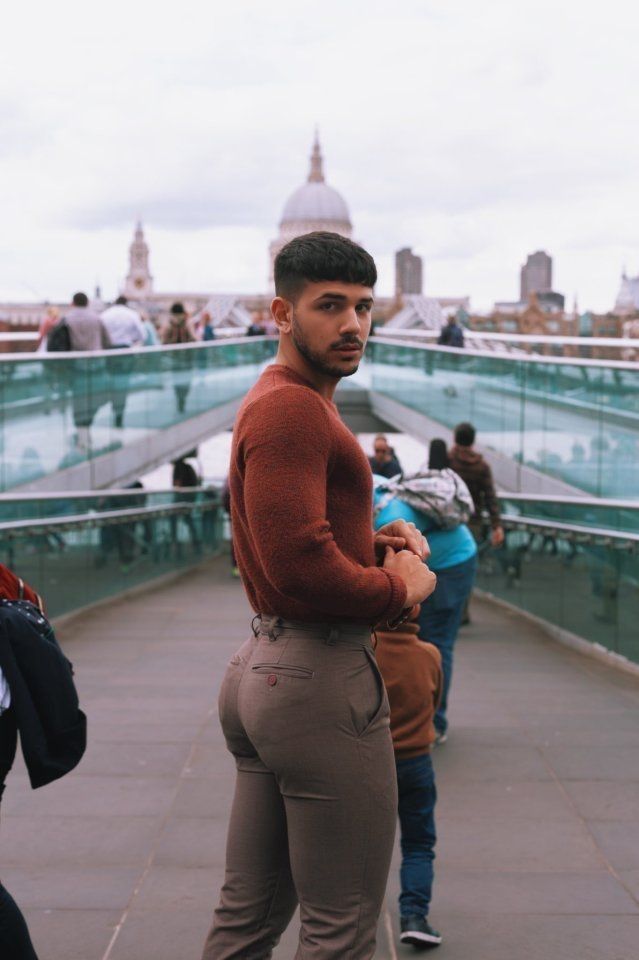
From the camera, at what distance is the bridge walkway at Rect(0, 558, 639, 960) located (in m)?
3.83

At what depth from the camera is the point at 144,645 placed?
30.1 feet

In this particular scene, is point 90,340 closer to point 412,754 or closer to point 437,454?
point 437,454

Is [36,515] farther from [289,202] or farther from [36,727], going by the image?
[289,202]

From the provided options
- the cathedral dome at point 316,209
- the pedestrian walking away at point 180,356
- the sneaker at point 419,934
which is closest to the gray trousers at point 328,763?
the sneaker at point 419,934

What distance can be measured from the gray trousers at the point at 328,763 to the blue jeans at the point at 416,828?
133cm

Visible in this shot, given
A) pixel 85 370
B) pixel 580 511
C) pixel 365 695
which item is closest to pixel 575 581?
pixel 580 511

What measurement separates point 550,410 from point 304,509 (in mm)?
10532

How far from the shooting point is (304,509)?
7.55 ft

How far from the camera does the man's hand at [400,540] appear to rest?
2625 mm

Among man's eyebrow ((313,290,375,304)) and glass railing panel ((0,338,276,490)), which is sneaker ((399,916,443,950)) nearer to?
man's eyebrow ((313,290,375,304))

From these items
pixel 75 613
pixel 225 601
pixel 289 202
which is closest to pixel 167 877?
pixel 75 613

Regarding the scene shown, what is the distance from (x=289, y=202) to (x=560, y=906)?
161 m

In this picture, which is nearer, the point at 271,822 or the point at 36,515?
the point at 271,822

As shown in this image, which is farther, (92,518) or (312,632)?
(92,518)
